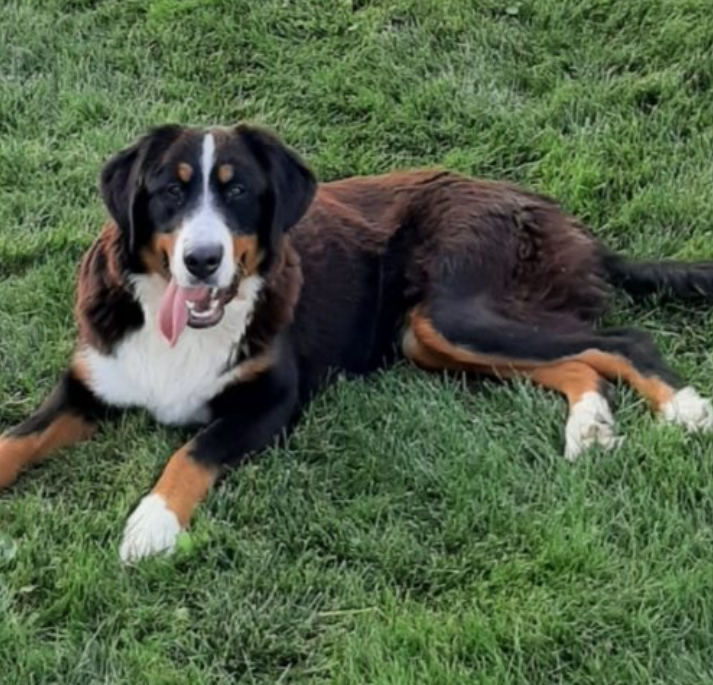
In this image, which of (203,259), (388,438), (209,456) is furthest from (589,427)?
(203,259)

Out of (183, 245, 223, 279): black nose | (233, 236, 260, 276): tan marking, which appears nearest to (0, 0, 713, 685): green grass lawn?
(233, 236, 260, 276): tan marking

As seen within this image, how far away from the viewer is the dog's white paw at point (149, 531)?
4.41 m

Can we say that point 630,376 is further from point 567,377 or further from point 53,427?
point 53,427

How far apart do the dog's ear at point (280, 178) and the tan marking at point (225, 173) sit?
0.17 m

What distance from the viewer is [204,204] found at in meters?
4.82

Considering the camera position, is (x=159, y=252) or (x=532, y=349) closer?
(x=159, y=252)

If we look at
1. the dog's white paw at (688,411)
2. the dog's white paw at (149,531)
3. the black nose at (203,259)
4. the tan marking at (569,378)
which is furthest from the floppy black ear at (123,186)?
the dog's white paw at (688,411)

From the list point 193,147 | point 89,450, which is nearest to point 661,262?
point 193,147

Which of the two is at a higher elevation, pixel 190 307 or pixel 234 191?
pixel 234 191

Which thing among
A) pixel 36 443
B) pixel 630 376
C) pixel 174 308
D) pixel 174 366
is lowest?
pixel 36 443

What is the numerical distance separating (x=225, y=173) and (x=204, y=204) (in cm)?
14

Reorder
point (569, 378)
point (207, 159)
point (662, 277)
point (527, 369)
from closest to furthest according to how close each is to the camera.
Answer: point (207, 159), point (569, 378), point (527, 369), point (662, 277)

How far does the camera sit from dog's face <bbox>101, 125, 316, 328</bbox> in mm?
4777

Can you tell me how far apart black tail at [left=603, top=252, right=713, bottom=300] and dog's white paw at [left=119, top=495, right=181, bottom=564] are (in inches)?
85.1
